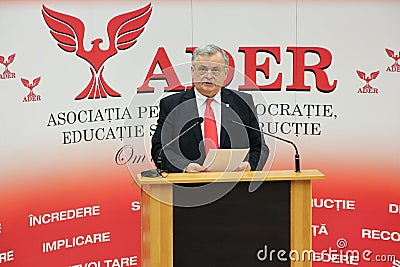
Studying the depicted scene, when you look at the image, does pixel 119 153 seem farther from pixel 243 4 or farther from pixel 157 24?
pixel 243 4

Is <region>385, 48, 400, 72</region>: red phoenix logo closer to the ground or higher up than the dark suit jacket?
higher up

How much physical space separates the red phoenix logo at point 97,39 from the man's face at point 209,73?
3.95 feet

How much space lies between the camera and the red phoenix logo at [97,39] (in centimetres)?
540

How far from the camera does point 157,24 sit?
224 inches

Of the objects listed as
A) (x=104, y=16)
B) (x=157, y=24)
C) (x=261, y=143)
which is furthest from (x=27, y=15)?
(x=261, y=143)

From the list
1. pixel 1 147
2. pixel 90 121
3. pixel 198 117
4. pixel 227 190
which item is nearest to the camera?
pixel 227 190

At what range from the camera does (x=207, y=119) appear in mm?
4578

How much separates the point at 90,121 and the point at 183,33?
2.92ft

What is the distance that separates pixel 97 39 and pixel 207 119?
4.39ft

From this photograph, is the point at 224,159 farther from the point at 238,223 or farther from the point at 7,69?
the point at 7,69

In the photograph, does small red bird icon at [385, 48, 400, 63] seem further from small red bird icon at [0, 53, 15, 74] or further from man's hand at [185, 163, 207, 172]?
small red bird icon at [0, 53, 15, 74]

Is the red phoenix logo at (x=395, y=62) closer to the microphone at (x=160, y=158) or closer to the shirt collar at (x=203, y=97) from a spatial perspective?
the shirt collar at (x=203, y=97)

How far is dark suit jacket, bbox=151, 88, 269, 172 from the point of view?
447 centimetres
